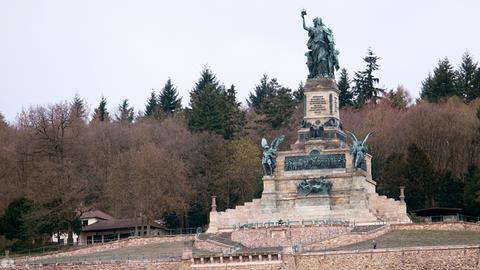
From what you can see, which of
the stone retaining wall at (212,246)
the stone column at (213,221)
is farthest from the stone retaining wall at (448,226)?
the stone column at (213,221)

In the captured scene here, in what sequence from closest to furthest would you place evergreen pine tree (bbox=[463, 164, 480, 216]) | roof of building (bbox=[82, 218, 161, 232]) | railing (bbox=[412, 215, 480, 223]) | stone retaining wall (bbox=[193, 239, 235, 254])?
stone retaining wall (bbox=[193, 239, 235, 254]) < railing (bbox=[412, 215, 480, 223]) < evergreen pine tree (bbox=[463, 164, 480, 216]) < roof of building (bbox=[82, 218, 161, 232])

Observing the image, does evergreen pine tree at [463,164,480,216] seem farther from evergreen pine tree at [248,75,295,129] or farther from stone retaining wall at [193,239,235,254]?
evergreen pine tree at [248,75,295,129]

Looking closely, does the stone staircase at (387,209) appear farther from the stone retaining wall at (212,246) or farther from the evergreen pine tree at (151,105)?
the evergreen pine tree at (151,105)

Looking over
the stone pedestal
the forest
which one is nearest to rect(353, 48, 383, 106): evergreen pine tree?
the forest

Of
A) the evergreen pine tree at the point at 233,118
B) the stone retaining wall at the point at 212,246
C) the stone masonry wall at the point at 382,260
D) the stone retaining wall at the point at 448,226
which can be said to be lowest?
the stone masonry wall at the point at 382,260

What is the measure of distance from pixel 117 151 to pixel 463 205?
103 ft

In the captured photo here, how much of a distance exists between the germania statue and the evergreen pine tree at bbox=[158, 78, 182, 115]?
162ft

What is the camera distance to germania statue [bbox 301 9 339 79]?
271 ft

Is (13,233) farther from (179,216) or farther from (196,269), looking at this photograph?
(196,269)

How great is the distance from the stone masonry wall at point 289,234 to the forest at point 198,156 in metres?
13.1

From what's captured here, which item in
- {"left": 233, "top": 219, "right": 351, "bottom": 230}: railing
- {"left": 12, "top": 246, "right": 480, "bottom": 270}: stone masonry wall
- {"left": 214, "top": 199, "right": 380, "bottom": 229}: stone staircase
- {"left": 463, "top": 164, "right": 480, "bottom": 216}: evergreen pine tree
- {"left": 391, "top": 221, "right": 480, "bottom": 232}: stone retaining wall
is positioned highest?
{"left": 463, "top": 164, "right": 480, "bottom": 216}: evergreen pine tree

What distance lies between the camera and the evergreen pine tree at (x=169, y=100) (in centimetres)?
13112

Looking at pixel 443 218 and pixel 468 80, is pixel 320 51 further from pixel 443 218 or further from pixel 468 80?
pixel 468 80

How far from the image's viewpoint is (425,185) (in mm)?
83688
